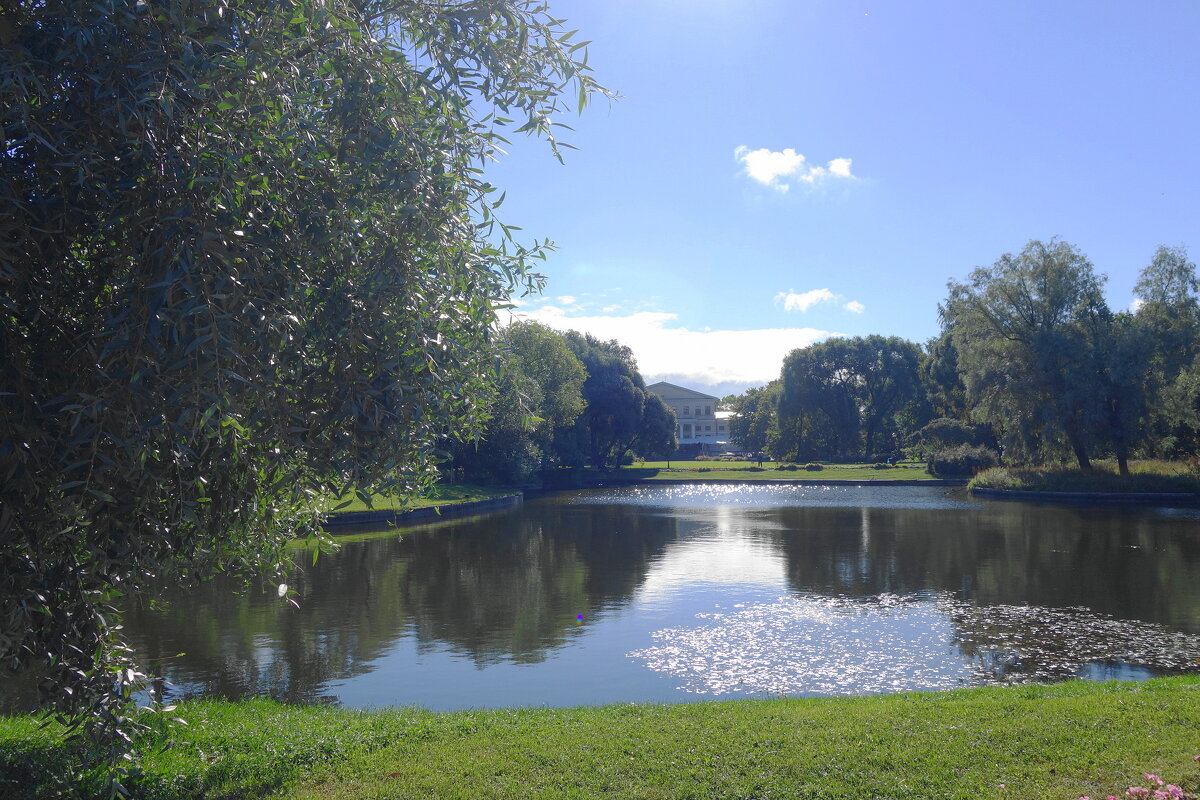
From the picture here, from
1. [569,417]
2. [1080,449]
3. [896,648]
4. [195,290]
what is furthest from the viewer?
[569,417]

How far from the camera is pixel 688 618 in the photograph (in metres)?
15.4

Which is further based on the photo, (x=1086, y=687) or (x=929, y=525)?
(x=929, y=525)

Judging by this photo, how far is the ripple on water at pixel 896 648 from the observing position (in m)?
11.3

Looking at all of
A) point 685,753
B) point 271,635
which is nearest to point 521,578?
point 271,635

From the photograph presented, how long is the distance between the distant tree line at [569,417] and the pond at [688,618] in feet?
29.4

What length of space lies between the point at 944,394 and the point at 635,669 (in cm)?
6014

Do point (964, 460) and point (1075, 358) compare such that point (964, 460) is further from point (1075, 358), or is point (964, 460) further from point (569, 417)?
point (569, 417)

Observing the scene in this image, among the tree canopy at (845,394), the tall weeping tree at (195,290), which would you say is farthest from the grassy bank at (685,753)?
the tree canopy at (845,394)

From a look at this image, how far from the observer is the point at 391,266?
16.9 ft

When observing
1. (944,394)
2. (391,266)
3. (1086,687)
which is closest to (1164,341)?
(944,394)

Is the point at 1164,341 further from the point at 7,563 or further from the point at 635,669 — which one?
the point at 7,563

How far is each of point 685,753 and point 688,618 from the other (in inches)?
365

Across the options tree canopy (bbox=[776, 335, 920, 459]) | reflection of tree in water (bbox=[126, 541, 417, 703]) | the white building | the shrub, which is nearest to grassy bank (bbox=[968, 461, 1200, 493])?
the shrub

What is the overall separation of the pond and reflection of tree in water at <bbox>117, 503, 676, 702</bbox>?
70mm
